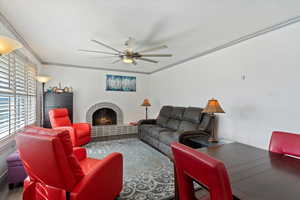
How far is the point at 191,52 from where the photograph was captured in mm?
3715

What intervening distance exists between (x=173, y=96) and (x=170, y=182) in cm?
302

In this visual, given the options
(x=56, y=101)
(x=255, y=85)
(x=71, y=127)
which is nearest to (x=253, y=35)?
(x=255, y=85)

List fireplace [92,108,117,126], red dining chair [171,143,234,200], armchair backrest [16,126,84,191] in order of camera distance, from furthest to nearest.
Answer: fireplace [92,108,117,126] < armchair backrest [16,126,84,191] < red dining chair [171,143,234,200]

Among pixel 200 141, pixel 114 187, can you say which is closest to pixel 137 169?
pixel 114 187

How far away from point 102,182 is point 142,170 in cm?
131

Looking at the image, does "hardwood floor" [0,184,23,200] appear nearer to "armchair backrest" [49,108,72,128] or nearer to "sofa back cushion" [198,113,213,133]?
"armchair backrest" [49,108,72,128]

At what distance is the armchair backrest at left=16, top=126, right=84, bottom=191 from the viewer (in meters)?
1.14

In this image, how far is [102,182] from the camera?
1497mm

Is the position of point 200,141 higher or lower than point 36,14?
lower

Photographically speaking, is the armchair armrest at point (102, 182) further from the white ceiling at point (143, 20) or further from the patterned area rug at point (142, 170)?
the white ceiling at point (143, 20)

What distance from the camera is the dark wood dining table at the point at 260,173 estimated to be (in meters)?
0.89

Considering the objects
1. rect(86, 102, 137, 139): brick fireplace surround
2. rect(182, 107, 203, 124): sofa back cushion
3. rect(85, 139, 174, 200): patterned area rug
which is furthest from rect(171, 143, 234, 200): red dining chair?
rect(86, 102, 137, 139): brick fireplace surround

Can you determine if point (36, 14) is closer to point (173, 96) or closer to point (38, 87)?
point (38, 87)

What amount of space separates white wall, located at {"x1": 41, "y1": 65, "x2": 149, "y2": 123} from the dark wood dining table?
15.0ft
